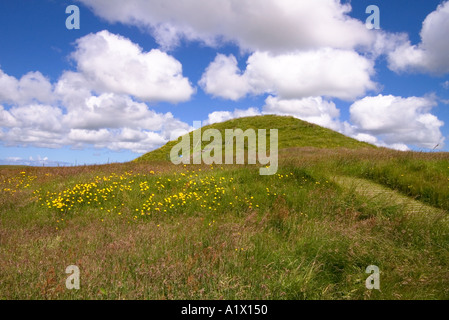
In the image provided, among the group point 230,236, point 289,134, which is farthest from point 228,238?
point 289,134

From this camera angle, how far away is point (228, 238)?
5078mm

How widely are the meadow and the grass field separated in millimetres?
28

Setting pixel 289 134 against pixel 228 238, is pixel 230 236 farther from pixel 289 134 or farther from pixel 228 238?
pixel 289 134

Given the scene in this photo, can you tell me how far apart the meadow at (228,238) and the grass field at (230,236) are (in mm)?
28

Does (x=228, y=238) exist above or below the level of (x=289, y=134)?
below

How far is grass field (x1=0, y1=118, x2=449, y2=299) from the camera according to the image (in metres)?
3.67

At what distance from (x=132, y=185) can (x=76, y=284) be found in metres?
6.84

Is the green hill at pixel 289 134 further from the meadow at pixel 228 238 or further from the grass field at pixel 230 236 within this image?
the meadow at pixel 228 238

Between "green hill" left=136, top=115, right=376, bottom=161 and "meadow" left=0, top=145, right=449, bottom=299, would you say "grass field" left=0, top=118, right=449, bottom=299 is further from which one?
"green hill" left=136, top=115, right=376, bottom=161

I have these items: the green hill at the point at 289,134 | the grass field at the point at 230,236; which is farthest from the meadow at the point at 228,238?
the green hill at the point at 289,134

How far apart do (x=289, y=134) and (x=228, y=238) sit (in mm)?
27520

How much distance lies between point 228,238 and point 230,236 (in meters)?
0.07

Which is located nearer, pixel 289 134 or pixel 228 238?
pixel 228 238
